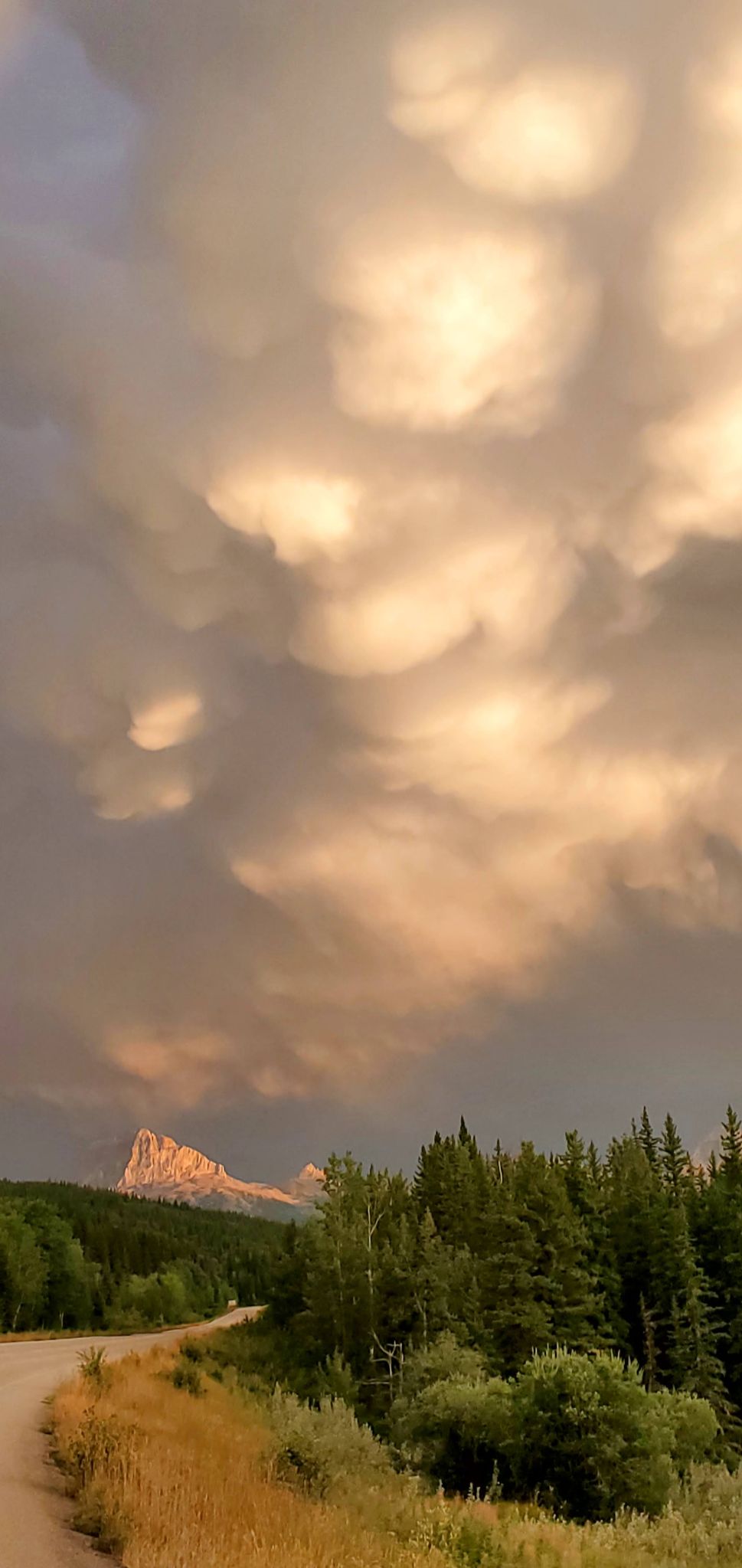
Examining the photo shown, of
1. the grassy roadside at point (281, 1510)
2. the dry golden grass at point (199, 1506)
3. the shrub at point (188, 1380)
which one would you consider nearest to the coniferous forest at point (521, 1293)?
the shrub at point (188, 1380)

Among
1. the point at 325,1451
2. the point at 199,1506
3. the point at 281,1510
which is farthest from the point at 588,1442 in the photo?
the point at 199,1506

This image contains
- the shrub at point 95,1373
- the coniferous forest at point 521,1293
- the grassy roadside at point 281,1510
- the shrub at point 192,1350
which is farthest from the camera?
the coniferous forest at point 521,1293

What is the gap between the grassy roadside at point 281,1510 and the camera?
38.2 feet

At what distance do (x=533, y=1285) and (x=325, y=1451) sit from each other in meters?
44.4

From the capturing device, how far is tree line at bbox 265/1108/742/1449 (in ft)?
199

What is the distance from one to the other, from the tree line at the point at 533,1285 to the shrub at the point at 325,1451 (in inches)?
1024

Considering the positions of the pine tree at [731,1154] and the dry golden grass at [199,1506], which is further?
the pine tree at [731,1154]

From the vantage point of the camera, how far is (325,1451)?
20.5 metres

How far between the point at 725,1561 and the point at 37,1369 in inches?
942

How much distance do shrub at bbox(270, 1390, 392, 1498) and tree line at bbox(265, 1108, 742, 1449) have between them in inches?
1024

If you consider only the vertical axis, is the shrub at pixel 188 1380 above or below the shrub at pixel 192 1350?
above

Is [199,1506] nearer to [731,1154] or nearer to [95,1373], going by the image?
[95,1373]

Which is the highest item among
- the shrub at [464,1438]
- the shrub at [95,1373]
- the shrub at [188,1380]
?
the shrub at [95,1373]

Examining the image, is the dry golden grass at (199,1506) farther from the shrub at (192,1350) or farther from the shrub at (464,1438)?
the shrub at (192,1350)
